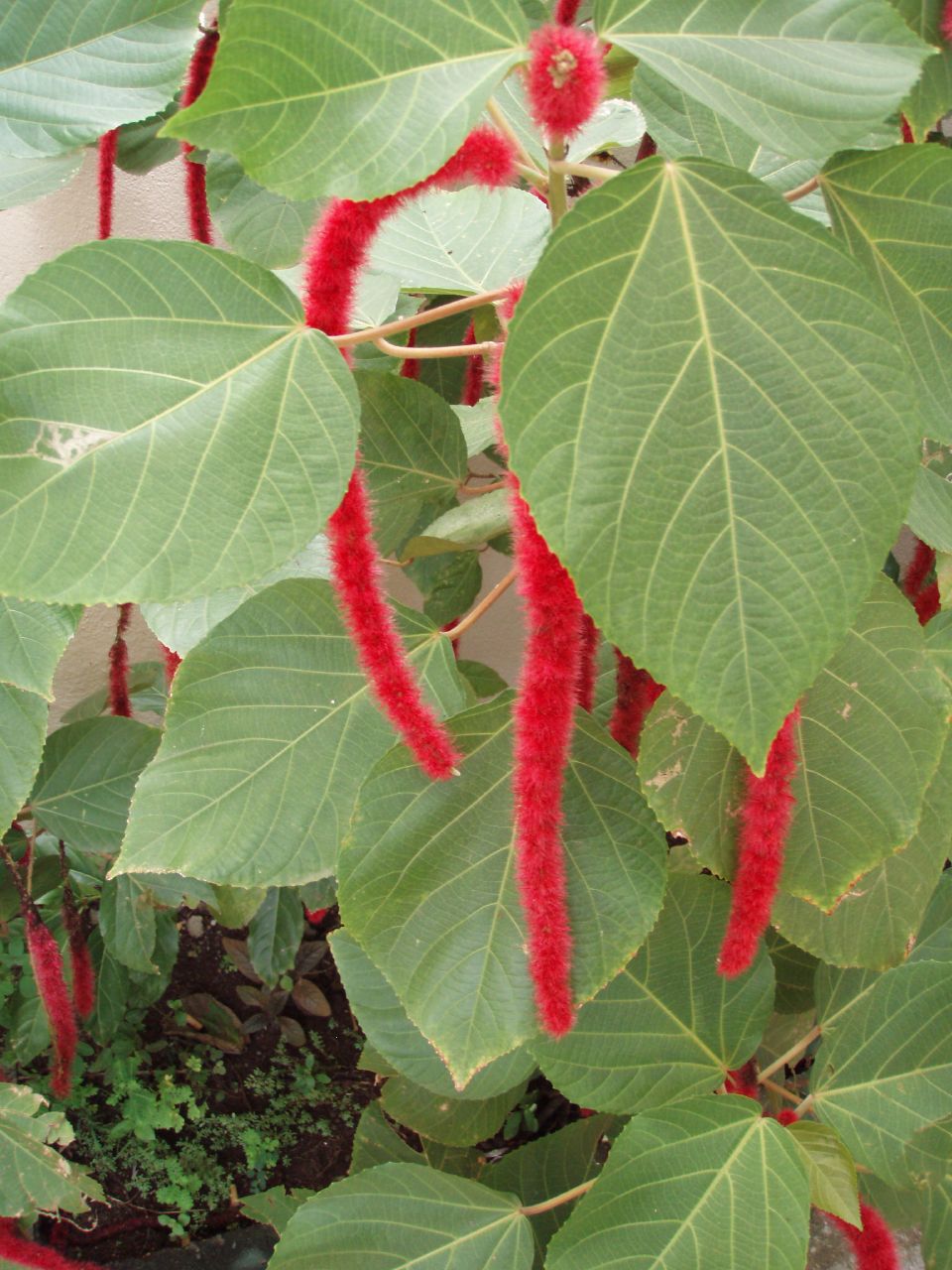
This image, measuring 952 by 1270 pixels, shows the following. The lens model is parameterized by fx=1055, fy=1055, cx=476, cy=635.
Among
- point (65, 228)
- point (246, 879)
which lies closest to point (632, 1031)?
point (246, 879)

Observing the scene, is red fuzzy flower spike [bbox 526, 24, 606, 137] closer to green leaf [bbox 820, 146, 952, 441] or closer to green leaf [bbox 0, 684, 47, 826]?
green leaf [bbox 820, 146, 952, 441]

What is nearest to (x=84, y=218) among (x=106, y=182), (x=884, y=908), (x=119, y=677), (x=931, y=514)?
(x=106, y=182)

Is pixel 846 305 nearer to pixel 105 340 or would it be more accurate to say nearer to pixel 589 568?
pixel 589 568

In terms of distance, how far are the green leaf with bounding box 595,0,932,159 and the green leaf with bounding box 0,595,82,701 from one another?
1.50 ft

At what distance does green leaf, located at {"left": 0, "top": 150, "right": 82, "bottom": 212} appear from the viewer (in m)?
0.74

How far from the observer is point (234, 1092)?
152 centimetres

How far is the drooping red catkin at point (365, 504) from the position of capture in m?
0.42

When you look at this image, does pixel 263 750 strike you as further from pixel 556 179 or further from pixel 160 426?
pixel 556 179

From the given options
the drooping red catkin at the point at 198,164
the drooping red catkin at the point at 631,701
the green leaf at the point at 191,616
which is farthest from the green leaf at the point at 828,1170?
the drooping red catkin at the point at 198,164

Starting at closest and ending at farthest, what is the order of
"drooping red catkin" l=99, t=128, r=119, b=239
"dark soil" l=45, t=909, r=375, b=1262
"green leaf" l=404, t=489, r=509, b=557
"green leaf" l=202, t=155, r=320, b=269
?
"green leaf" l=404, t=489, r=509, b=557 → "green leaf" l=202, t=155, r=320, b=269 → "drooping red catkin" l=99, t=128, r=119, b=239 → "dark soil" l=45, t=909, r=375, b=1262

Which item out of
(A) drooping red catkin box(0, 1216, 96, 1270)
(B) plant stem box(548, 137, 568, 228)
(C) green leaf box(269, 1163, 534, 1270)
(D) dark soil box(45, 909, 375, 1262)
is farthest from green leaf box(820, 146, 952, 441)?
(D) dark soil box(45, 909, 375, 1262)

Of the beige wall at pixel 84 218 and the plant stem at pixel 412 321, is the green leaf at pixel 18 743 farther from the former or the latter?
the beige wall at pixel 84 218

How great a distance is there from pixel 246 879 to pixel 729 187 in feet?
1.35

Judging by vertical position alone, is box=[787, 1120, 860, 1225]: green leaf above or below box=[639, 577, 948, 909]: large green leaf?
below
